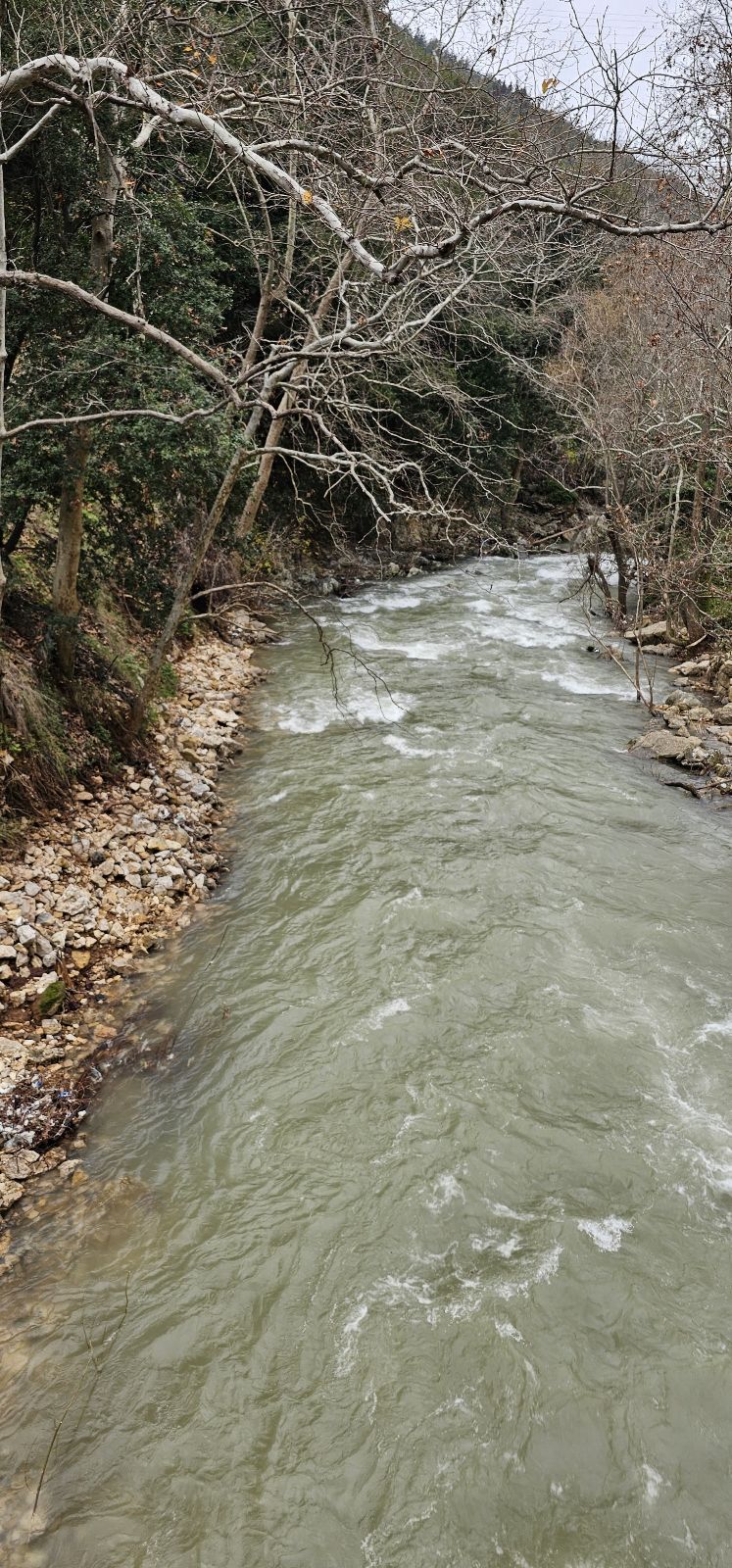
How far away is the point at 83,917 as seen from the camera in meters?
6.14

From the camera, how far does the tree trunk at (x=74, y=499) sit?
6605mm

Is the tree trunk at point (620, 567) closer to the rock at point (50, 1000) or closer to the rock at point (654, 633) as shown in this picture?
the rock at point (654, 633)

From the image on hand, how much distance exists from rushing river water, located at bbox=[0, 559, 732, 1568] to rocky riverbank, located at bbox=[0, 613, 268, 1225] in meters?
0.29

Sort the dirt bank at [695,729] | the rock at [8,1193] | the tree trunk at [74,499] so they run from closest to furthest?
1. the rock at [8,1193]
2. the tree trunk at [74,499]
3. the dirt bank at [695,729]

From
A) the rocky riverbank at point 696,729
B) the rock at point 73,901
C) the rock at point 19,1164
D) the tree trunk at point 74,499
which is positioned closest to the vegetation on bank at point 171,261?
the tree trunk at point 74,499

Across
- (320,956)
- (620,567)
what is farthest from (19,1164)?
(620,567)

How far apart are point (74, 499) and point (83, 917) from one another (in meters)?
3.63

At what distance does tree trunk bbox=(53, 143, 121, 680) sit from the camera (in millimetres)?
6605

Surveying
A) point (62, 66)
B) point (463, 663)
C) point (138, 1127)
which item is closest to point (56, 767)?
point (138, 1127)

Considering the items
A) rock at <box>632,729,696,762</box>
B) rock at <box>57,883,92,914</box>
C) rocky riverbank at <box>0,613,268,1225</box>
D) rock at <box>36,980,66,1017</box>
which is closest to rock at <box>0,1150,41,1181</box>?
rocky riverbank at <box>0,613,268,1225</box>

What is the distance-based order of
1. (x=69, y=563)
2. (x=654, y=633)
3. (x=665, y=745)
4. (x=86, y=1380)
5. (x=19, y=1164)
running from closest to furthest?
(x=86, y=1380), (x=19, y=1164), (x=69, y=563), (x=665, y=745), (x=654, y=633)

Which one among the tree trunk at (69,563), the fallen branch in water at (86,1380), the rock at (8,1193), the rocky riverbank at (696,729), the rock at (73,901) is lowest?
the rock at (8,1193)

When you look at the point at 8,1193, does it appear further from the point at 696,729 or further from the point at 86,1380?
the point at 696,729

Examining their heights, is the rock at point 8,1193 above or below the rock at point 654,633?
below
